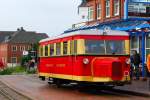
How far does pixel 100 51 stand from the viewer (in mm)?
23219

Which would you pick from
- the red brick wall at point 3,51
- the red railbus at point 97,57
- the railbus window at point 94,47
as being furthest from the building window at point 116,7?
the red brick wall at point 3,51

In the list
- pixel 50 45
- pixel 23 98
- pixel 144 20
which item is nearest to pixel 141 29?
pixel 144 20

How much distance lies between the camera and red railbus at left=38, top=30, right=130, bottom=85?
22719mm

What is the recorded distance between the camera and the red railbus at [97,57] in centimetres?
2272

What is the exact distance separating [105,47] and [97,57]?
680mm

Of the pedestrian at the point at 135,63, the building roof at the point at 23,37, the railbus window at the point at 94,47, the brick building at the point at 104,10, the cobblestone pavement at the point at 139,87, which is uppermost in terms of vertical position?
the building roof at the point at 23,37

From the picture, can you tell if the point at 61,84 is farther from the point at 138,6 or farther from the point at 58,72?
the point at 138,6

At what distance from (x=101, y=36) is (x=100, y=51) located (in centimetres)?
66

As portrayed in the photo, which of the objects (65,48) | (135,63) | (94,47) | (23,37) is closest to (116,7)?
(135,63)

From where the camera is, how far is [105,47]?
23.4 meters

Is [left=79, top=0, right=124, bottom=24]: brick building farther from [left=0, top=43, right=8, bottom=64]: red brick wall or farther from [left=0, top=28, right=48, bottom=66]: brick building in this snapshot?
[left=0, top=43, right=8, bottom=64]: red brick wall

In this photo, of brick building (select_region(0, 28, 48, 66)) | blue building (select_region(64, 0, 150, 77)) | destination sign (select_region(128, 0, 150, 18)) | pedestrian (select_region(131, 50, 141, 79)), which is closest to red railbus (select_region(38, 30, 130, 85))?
pedestrian (select_region(131, 50, 141, 79))

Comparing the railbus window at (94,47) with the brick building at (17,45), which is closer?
the railbus window at (94,47)

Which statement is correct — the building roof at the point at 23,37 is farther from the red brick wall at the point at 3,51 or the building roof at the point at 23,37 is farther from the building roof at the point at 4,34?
the building roof at the point at 4,34
